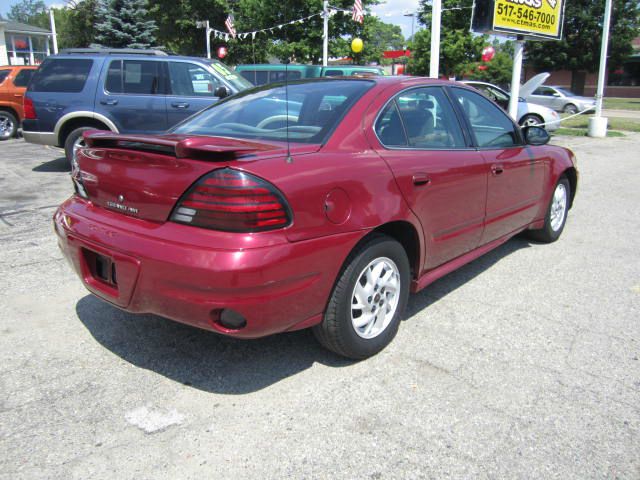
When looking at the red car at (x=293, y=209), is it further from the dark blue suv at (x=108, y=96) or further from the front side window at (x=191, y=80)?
the front side window at (x=191, y=80)

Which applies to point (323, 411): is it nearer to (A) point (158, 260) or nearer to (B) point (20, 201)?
(A) point (158, 260)

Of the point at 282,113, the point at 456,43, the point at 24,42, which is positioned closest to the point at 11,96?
the point at 282,113

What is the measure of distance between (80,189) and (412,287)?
2.08 meters

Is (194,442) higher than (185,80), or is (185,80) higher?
(185,80)

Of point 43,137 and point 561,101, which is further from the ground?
point 561,101

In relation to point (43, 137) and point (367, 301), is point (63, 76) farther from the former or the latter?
point (367, 301)

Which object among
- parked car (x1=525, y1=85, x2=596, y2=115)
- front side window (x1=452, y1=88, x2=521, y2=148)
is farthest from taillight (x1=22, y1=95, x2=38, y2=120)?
parked car (x1=525, y1=85, x2=596, y2=115)

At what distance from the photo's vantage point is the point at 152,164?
2646mm

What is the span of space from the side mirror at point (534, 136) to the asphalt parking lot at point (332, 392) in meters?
1.21

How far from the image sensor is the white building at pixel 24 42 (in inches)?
1622

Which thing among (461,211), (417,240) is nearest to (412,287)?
(417,240)

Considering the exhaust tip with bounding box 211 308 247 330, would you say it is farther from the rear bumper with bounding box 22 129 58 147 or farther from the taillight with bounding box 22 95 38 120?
the taillight with bounding box 22 95 38 120

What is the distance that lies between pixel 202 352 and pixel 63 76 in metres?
7.22

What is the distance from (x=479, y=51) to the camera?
33.1 m
